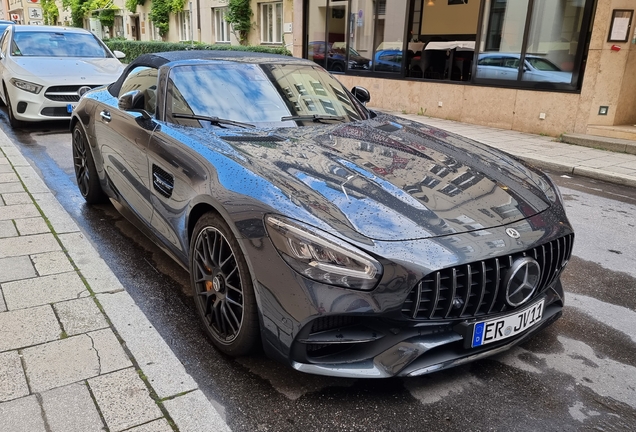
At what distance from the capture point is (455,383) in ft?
8.39

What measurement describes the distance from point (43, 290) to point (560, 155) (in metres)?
7.71

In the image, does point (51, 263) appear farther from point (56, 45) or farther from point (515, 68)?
point (515, 68)

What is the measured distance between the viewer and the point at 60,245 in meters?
3.97

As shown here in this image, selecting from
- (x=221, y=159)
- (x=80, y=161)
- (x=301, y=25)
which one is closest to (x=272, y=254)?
(x=221, y=159)

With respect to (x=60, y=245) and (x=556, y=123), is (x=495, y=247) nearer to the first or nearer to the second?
(x=60, y=245)

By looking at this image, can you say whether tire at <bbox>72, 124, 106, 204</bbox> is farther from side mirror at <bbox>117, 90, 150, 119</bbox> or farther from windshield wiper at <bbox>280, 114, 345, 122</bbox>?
windshield wiper at <bbox>280, 114, 345, 122</bbox>

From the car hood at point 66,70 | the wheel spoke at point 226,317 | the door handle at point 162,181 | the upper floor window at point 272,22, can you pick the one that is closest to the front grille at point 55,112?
the car hood at point 66,70

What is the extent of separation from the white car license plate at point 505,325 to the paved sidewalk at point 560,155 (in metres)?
5.41

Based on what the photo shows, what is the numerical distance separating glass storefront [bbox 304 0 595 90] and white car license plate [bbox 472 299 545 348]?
8569 mm

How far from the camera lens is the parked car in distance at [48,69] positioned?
8.23 meters

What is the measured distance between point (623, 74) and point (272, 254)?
9359 millimetres

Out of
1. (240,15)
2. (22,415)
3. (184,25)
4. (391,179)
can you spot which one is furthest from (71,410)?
(184,25)

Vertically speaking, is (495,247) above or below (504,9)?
below

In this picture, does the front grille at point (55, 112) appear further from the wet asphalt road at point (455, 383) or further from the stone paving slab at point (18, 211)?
the wet asphalt road at point (455, 383)
